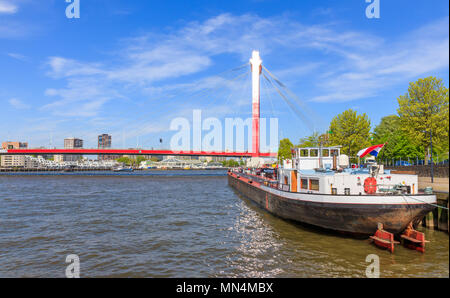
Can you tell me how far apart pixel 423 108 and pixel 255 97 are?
4058cm

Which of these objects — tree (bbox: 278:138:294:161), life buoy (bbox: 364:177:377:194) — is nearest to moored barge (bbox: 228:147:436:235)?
life buoy (bbox: 364:177:377:194)

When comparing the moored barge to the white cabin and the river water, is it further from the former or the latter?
the river water

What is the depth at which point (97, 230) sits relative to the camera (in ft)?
64.7

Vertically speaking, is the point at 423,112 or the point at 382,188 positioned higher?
the point at 423,112

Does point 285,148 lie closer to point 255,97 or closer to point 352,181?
point 255,97

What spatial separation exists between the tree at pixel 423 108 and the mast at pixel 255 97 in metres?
34.7

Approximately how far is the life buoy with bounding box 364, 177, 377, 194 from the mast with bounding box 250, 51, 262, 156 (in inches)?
1963

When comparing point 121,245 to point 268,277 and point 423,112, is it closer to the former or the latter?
point 268,277

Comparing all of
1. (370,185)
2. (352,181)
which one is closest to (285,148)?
(352,181)

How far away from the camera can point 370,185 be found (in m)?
16.9

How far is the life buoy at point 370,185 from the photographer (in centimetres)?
1685

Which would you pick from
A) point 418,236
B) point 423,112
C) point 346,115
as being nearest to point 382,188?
point 418,236
